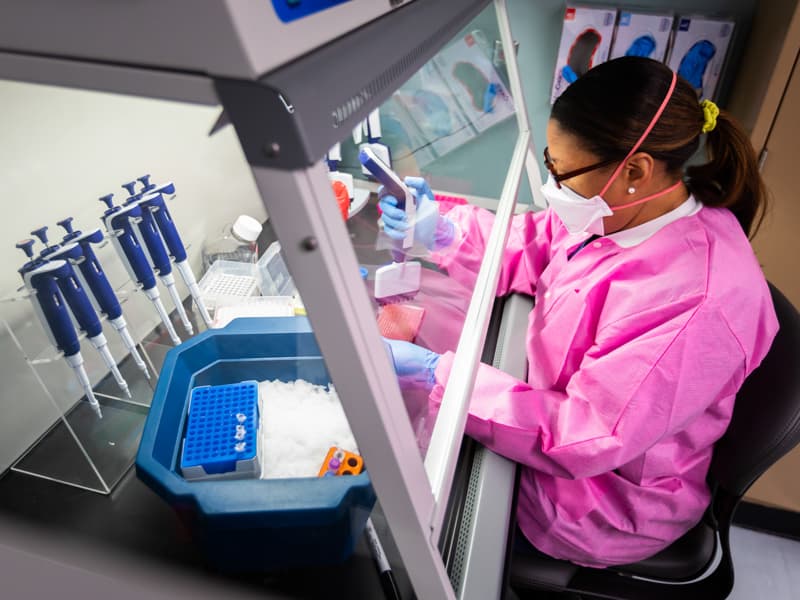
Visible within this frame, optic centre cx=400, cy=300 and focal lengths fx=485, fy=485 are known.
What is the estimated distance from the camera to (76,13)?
32cm

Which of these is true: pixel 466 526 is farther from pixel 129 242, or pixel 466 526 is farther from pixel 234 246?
pixel 234 246

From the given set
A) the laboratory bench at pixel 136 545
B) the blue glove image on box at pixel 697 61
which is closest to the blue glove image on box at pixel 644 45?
the blue glove image on box at pixel 697 61

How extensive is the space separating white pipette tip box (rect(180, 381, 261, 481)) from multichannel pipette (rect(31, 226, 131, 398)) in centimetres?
21

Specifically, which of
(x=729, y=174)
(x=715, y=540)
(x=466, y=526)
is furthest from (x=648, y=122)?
(x=715, y=540)

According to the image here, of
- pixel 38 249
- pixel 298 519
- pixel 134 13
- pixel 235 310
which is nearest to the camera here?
pixel 134 13

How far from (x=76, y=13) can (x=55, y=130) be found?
0.86 metres

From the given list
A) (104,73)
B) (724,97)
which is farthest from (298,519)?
(724,97)

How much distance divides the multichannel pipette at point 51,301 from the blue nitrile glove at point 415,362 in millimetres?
577

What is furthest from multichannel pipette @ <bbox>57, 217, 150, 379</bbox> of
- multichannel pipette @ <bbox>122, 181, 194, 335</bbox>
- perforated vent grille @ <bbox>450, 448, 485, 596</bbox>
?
perforated vent grille @ <bbox>450, 448, 485, 596</bbox>

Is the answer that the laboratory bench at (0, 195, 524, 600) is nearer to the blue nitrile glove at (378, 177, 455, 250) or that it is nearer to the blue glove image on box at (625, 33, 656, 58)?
the blue nitrile glove at (378, 177, 455, 250)

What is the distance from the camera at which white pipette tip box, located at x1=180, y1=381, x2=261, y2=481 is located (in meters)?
0.83

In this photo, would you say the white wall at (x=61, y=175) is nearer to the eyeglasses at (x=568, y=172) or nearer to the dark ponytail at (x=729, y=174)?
the eyeglasses at (x=568, y=172)

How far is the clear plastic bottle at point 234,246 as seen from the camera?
1.38m

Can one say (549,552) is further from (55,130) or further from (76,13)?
(55,130)
